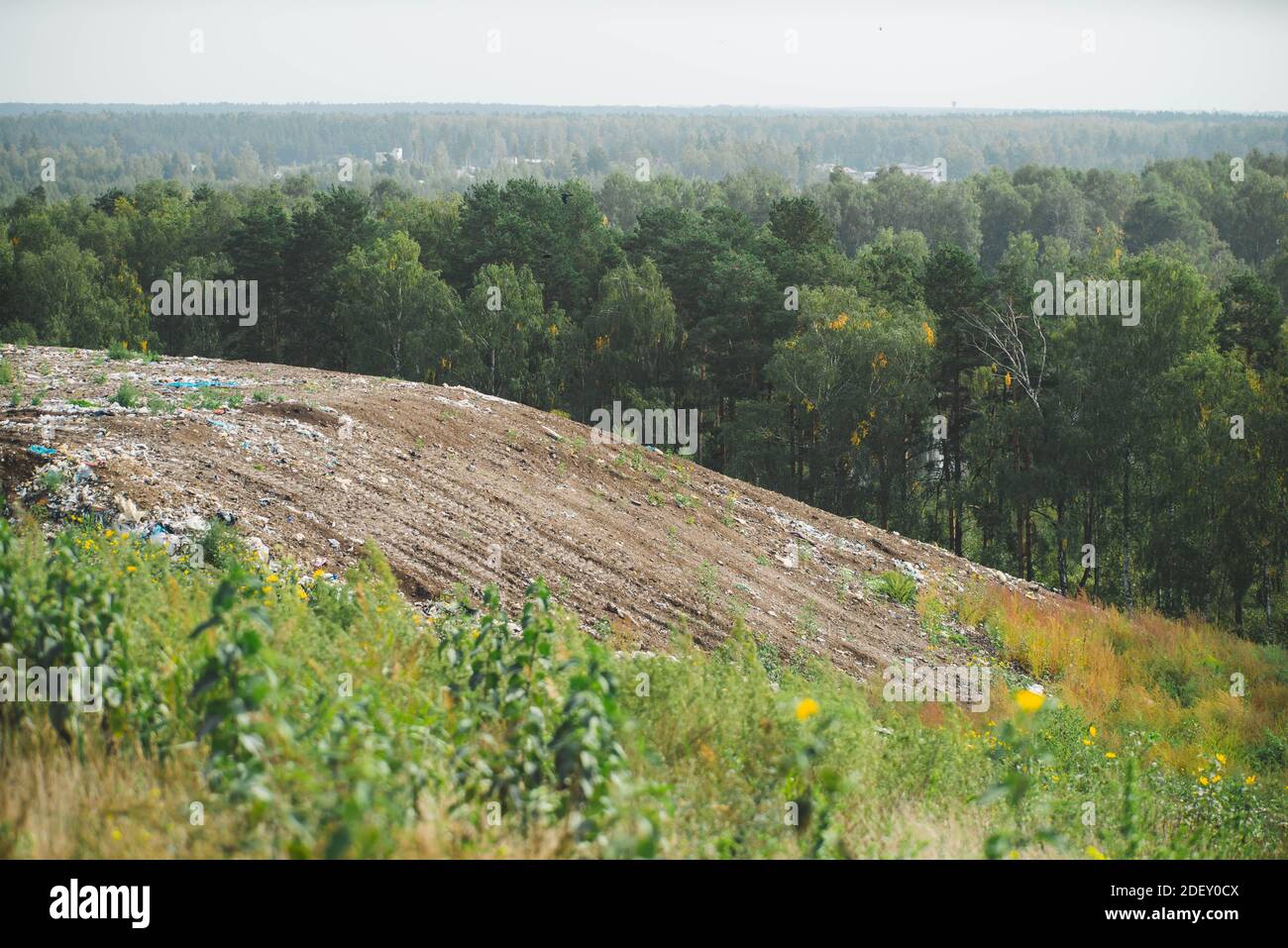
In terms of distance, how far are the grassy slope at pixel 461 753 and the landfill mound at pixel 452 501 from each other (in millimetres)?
1220

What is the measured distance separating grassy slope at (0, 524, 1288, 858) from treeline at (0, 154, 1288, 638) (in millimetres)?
21225

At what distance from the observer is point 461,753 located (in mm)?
4863

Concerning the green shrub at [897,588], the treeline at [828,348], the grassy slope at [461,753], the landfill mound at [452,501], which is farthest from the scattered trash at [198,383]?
the treeline at [828,348]

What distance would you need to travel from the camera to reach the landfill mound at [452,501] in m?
10.9

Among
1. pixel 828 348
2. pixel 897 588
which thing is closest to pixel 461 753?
pixel 897 588

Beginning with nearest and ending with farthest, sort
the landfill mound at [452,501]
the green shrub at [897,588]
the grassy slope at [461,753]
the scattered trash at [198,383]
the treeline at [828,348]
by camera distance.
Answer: the grassy slope at [461,753], the landfill mound at [452,501], the scattered trash at [198,383], the green shrub at [897,588], the treeline at [828,348]

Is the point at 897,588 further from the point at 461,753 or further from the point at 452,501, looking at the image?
the point at 461,753

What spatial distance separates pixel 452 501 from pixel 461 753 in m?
8.92

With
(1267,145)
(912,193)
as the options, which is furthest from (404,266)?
(1267,145)

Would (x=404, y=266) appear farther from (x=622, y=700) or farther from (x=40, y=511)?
(x=622, y=700)

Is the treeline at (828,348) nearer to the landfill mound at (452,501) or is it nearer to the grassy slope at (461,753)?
the landfill mound at (452,501)
